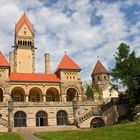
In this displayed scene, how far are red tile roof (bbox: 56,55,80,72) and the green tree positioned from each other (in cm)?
1660

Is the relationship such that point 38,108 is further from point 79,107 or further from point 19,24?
point 19,24

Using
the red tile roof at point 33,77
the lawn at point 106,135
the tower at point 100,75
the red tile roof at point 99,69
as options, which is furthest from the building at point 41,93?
the lawn at point 106,135

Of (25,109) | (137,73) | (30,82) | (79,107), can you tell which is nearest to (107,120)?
(79,107)

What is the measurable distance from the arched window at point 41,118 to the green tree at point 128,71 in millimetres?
15183

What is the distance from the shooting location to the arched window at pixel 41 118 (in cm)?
5791

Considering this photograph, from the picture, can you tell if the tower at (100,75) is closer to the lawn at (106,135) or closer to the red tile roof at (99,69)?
the red tile roof at (99,69)

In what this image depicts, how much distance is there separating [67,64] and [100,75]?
24.3 metres

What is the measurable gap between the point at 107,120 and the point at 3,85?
75.1ft

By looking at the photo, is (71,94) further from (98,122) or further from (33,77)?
(98,122)

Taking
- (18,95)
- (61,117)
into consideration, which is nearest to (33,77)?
(18,95)

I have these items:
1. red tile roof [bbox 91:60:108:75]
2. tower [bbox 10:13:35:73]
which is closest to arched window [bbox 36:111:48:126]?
tower [bbox 10:13:35:73]

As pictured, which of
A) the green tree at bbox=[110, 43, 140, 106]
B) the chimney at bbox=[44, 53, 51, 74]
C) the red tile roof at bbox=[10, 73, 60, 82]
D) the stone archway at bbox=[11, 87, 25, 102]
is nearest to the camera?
the green tree at bbox=[110, 43, 140, 106]

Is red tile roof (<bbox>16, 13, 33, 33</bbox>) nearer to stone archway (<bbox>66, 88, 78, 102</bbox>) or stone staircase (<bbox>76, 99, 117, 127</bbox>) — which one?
stone archway (<bbox>66, 88, 78, 102</bbox>)

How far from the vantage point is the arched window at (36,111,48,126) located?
57909mm
